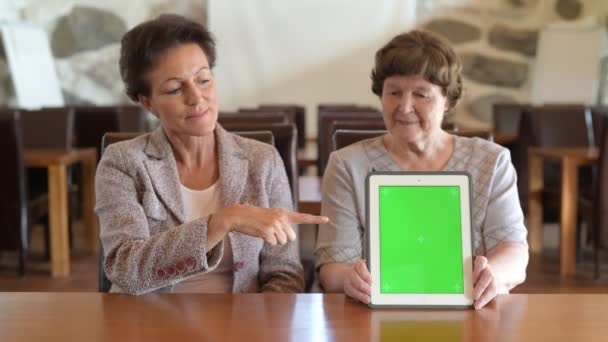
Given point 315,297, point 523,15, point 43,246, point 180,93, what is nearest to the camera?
point 315,297

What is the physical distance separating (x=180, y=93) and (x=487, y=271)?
809 millimetres

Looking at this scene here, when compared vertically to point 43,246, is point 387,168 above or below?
above

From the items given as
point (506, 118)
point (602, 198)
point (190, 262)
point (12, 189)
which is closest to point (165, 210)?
point (190, 262)

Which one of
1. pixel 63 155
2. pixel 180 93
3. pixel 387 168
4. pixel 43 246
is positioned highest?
pixel 180 93

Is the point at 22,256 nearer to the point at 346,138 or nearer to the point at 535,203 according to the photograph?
the point at 346,138

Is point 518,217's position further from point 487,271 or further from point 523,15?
point 523,15

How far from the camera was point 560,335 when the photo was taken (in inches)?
50.7

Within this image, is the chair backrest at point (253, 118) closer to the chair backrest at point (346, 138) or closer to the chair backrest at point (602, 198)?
the chair backrest at point (346, 138)

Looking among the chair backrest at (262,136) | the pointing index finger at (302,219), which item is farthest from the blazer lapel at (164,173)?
the pointing index finger at (302,219)

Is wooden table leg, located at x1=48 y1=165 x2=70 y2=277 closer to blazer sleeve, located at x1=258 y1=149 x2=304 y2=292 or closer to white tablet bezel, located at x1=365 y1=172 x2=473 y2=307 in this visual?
blazer sleeve, located at x1=258 y1=149 x2=304 y2=292

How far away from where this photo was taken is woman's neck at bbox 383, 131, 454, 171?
1981 millimetres

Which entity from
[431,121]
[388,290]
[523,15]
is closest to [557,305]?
[388,290]

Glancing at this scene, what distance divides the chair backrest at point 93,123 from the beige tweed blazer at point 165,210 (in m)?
3.61

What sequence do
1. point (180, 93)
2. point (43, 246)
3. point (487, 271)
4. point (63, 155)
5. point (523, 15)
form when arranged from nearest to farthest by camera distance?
1. point (487, 271)
2. point (180, 93)
3. point (63, 155)
4. point (43, 246)
5. point (523, 15)
